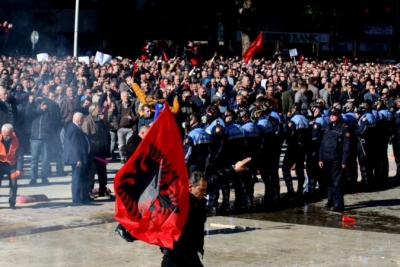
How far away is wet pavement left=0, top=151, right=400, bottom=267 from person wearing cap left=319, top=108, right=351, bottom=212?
0.26 m

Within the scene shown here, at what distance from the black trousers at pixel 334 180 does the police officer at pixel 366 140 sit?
2.80 meters

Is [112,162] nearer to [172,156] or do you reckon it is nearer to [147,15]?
[172,156]

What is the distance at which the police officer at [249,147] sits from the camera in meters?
14.9

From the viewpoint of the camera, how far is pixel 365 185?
723 inches

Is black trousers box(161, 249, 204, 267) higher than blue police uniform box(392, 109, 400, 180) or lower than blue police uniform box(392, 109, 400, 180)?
lower

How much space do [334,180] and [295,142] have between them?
1.16 metres

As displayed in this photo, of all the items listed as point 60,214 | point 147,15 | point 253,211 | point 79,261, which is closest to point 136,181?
point 79,261

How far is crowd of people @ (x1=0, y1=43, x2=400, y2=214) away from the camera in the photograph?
1477 centimetres

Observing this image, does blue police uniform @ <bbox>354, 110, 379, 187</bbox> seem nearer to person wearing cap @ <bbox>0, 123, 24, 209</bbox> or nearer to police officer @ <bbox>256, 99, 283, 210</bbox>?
police officer @ <bbox>256, 99, 283, 210</bbox>

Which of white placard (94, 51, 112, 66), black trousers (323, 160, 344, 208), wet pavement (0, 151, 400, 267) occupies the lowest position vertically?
wet pavement (0, 151, 400, 267)

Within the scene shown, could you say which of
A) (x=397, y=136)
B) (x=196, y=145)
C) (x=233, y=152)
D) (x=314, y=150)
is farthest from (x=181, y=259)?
(x=397, y=136)

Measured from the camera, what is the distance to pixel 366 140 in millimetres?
18234

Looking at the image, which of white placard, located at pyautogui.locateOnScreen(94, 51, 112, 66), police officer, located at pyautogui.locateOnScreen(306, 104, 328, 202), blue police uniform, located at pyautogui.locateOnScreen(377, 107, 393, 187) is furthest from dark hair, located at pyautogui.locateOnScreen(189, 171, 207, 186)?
white placard, located at pyautogui.locateOnScreen(94, 51, 112, 66)

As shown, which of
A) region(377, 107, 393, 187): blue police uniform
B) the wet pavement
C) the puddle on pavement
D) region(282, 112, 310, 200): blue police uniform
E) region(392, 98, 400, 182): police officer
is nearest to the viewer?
the wet pavement
